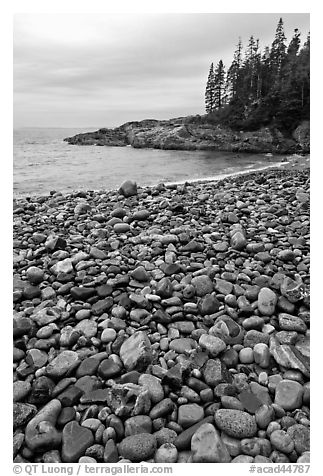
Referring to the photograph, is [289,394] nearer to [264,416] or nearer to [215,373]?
[264,416]

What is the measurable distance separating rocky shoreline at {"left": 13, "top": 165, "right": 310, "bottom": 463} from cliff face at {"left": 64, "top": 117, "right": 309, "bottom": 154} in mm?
24596

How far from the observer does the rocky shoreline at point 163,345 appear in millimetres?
1752

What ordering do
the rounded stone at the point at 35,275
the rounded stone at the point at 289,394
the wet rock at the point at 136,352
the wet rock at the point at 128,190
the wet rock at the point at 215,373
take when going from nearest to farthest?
1. the rounded stone at the point at 289,394
2. the wet rock at the point at 215,373
3. the wet rock at the point at 136,352
4. the rounded stone at the point at 35,275
5. the wet rock at the point at 128,190

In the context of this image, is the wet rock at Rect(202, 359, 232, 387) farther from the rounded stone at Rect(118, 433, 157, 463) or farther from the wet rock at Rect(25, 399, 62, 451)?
the wet rock at Rect(25, 399, 62, 451)

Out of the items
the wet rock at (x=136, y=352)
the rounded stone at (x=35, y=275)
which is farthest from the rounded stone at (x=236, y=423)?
the rounded stone at (x=35, y=275)

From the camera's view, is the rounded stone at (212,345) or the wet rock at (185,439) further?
the rounded stone at (212,345)

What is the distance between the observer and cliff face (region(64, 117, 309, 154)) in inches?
1169

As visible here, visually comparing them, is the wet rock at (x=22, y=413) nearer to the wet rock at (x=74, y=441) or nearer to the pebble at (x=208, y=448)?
the wet rock at (x=74, y=441)

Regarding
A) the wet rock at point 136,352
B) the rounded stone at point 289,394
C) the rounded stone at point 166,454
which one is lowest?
the rounded stone at point 166,454

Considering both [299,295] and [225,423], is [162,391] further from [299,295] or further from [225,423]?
[299,295]

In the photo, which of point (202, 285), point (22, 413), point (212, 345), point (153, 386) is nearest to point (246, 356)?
point (212, 345)

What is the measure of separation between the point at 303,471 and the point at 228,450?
1.44 ft

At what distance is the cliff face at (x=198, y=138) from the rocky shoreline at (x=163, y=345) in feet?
80.7

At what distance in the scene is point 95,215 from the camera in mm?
5164
